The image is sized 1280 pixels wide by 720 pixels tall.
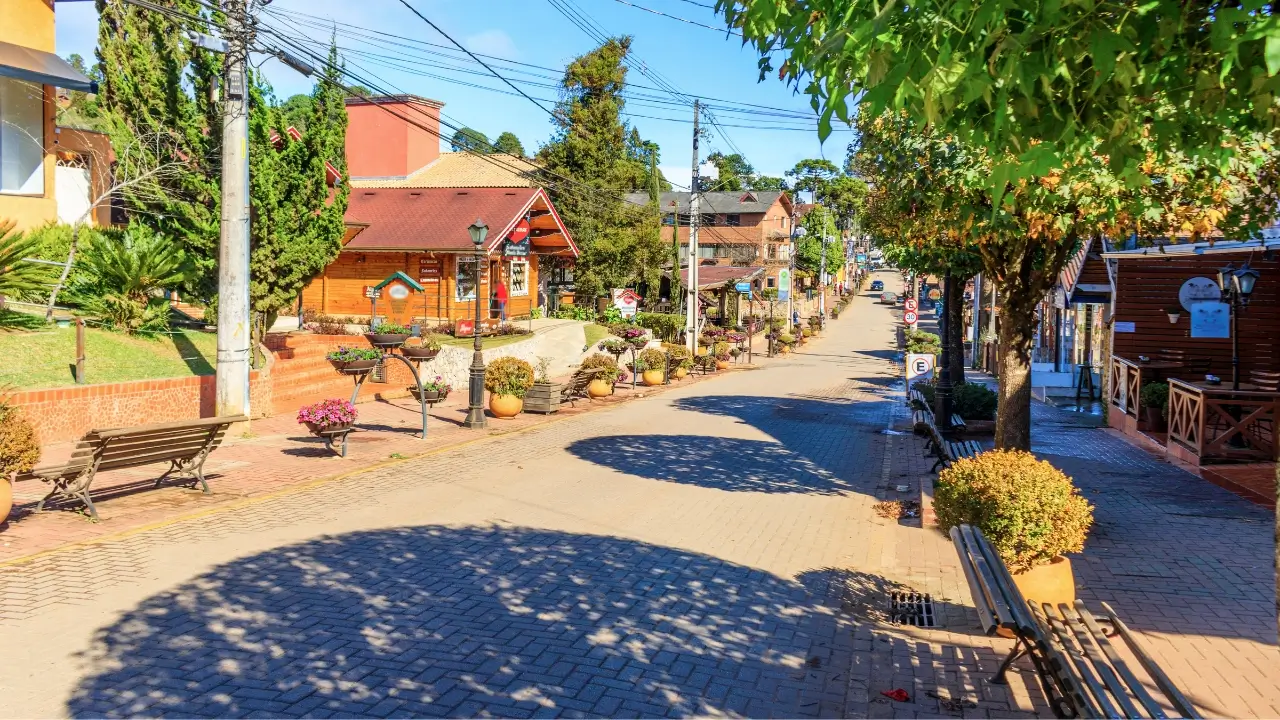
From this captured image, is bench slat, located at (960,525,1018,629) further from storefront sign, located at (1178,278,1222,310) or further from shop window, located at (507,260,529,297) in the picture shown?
shop window, located at (507,260,529,297)

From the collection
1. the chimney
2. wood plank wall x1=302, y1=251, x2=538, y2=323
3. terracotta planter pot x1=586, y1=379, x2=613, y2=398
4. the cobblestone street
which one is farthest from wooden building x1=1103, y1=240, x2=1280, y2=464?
the chimney

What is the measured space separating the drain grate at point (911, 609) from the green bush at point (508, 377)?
Result: 481 inches

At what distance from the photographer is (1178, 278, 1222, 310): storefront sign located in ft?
59.1

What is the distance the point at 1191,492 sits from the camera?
11867 millimetres

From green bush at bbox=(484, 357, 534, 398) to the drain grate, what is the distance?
12210mm

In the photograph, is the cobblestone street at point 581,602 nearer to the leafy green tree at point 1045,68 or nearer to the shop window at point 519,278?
the leafy green tree at point 1045,68

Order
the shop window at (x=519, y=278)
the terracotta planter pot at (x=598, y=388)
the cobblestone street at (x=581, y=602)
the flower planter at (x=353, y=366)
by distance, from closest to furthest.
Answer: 1. the cobblestone street at (x=581, y=602)
2. the flower planter at (x=353, y=366)
3. the terracotta planter pot at (x=598, y=388)
4. the shop window at (x=519, y=278)

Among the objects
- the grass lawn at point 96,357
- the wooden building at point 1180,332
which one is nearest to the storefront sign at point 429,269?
the grass lawn at point 96,357

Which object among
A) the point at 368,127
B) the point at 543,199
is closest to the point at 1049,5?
the point at 543,199

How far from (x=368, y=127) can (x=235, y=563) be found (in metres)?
40.3

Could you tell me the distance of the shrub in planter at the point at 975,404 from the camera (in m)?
18.0

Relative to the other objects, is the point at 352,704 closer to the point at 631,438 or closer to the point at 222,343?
the point at 222,343

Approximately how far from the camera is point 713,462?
594 inches

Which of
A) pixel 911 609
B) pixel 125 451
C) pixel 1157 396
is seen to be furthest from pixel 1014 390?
pixel 125 451
